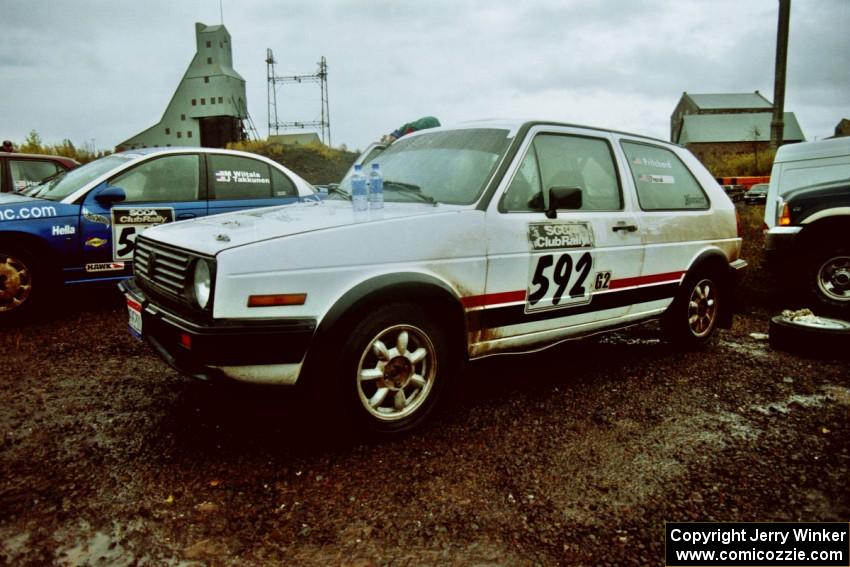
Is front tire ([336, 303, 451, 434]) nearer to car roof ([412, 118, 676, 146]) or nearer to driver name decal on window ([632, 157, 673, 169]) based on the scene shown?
car roof ([412, 118, 676, 146])

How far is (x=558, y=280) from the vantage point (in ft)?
11.4

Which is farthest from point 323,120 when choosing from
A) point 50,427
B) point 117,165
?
point 50,427

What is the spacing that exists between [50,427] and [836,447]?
4.22 metres

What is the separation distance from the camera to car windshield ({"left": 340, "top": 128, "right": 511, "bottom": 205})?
10.9 feet

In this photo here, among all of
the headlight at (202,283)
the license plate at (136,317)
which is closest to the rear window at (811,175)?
the headlight at (202,283)

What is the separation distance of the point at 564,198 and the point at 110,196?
14.0 feet

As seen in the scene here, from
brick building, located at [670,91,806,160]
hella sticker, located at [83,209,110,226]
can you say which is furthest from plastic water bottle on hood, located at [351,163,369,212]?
brick building, located at [670,91,806,160]

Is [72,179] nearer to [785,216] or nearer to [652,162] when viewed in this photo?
[652,162]

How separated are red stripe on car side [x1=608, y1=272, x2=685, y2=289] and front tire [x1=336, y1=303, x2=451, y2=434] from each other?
57.7 inches

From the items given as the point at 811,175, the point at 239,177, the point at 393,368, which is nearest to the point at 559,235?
the point at 393,368

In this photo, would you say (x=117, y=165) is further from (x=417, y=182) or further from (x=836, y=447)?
(x=836, y=447)

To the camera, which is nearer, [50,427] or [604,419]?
[50,427]

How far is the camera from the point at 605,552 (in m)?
2.11

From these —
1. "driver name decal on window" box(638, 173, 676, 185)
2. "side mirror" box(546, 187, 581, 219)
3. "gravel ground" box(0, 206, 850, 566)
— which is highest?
"driver name decal on window" box(638, 173, 676, 185)
